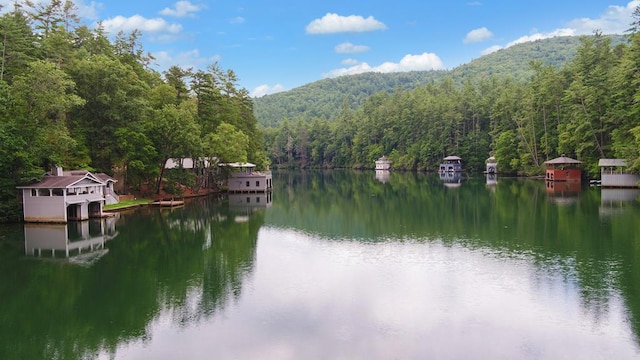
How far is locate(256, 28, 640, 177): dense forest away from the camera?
208 feet

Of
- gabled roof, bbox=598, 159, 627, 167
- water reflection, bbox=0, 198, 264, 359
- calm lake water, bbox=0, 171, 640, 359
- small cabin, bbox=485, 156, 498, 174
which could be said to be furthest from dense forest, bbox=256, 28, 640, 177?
water reflection, bbox=0, 198, 264, 359

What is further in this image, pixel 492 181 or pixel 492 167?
pixel 492 167

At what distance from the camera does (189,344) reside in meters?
14.9

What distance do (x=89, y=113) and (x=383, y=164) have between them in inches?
3527

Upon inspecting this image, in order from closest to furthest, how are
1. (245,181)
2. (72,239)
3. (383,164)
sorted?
1. (72,239)
2. (245,181)
3. (383,164)

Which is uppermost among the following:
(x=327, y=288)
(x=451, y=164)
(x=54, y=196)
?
(x=451, y=164)

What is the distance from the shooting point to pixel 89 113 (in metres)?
47.0

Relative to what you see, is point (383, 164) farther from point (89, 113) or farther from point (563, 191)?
point (89, 113)

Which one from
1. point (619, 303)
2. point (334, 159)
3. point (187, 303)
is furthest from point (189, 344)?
point (334, 159)

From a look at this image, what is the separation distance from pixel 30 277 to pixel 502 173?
283 feet

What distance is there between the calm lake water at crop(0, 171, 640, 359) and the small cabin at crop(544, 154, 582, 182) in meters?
32.7

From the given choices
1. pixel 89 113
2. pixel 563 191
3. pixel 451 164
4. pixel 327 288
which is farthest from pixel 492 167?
pixel 327 288

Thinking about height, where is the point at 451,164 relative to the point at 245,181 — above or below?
above

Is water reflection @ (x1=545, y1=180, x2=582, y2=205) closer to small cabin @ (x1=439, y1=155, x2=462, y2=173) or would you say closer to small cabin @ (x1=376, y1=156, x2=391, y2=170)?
small cabin @ (x1=439, y1=155, x2=462, y2=173)
